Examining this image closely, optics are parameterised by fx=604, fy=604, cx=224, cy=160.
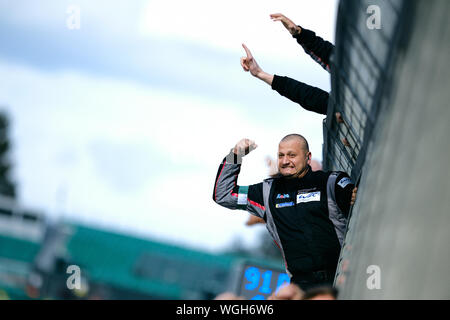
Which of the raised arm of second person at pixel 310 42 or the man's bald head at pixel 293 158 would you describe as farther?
the man's bald head at pixel 293 158

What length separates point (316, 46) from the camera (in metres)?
4.35

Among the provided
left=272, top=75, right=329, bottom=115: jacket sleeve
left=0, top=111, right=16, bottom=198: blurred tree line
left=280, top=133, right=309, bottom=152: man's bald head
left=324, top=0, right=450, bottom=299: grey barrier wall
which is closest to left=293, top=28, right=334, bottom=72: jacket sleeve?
left=272, top=75, right=329, bottom=115: jacket sleeve

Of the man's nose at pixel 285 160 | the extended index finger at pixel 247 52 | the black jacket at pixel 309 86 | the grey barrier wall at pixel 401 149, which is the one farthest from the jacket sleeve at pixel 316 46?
the grey barrier wall at pixel 401 149

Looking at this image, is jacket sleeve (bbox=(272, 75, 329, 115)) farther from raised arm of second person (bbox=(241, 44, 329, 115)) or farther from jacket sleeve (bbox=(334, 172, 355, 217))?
jacket sleeve (bbox=(334, 172, 355, 217))

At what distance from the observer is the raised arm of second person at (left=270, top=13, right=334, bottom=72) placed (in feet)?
14.1

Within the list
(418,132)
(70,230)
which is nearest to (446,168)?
(418,132)

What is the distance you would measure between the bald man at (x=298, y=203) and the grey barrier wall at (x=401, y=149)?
0.71 metres

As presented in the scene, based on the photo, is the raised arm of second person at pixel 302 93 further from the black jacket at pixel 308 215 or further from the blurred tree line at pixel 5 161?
the blurred tree line at pixel 5 161

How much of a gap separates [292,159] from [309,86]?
1.82ft

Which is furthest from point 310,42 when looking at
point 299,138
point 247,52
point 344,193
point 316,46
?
point 344,193

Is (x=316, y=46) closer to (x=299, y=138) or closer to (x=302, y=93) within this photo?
(x=302, y=93)

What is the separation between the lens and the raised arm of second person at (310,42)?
4.31m

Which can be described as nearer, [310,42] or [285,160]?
[310,42]
